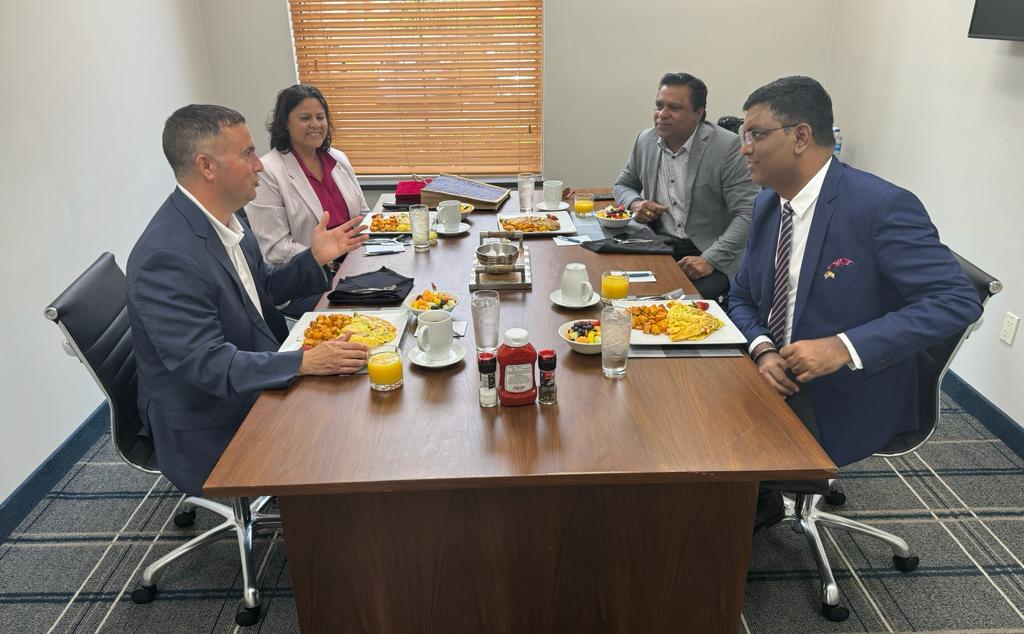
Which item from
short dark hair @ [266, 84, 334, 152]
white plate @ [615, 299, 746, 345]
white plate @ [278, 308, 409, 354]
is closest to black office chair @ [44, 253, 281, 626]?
white plate @ [278, 308, 409, 354]

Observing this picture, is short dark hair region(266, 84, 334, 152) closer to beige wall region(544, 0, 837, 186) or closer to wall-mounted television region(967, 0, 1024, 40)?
beige wall region(544, 0, 837, 186)

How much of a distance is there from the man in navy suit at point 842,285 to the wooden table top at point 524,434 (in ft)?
0.93

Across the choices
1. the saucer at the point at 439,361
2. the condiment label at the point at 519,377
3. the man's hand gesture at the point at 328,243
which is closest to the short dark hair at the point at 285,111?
the man's hand gesture at the point at 328,243

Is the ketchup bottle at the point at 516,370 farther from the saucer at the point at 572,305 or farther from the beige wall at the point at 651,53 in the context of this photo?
the beige wall at the point at 651,53

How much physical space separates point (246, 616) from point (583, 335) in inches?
48.8

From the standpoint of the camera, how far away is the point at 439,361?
5.69 feet

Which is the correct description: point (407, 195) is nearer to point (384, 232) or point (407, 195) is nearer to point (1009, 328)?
point (384, 232)

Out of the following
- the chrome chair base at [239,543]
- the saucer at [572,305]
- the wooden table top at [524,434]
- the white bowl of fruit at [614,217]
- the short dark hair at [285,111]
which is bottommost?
the chrome chair base at [239,543]

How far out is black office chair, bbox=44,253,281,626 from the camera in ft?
5.86

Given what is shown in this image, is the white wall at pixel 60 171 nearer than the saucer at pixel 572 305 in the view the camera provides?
No

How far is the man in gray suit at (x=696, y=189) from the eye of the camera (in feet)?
9.60

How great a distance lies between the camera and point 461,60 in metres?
4.29

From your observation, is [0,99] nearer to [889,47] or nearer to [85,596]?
[85,596]

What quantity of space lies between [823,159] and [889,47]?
7.32ft
